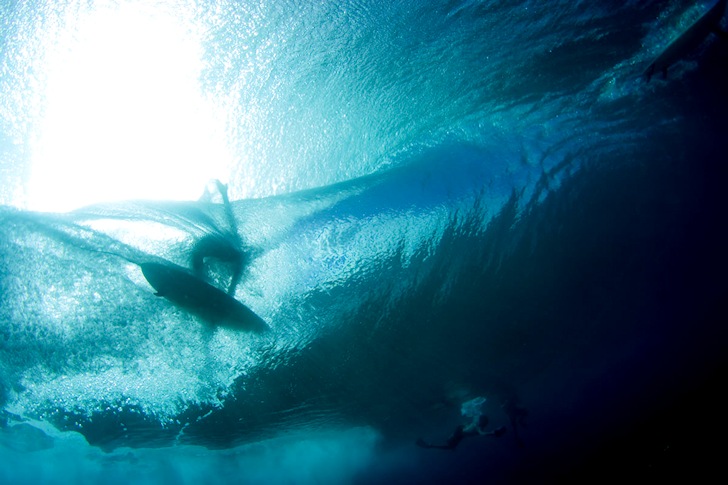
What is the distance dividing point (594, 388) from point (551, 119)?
35487 mm

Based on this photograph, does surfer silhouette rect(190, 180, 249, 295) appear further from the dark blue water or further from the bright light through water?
the bright light through water

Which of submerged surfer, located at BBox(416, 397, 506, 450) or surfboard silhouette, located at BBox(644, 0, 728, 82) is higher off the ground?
surfboard silhouette, located at BBox(644, 0, 728, 82)

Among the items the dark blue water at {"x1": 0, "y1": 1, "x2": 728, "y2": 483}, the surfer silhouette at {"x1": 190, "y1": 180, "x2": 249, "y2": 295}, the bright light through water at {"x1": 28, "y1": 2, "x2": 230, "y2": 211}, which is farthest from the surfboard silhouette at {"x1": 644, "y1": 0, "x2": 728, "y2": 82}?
the surfer silhouette at {"x1": 190, "y1": 180, "x2": 249, "y2": 295}

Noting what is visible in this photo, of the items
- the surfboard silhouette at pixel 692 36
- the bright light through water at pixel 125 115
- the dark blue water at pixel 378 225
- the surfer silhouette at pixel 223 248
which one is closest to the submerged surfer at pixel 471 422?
the dark blue water at pixel 378 225

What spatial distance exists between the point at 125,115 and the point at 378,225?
463 cm

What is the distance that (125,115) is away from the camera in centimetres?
458

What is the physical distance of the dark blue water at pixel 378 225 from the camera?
4.90 meters

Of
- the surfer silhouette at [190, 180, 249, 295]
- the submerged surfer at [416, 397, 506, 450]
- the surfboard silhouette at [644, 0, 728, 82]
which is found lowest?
the submerged surfer at [416, 397, 506, 450]

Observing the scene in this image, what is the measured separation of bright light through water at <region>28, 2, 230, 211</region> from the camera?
13.4 ft

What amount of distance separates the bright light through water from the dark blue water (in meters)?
0.21

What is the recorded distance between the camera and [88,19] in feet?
12.9

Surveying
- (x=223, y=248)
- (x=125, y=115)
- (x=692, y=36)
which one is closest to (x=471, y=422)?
(x=223, y=248)

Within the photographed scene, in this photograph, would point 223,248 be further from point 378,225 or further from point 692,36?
point 692,36

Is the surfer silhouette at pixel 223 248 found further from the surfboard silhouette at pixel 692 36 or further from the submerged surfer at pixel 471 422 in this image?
the submerged surfer at pixel 471 422
